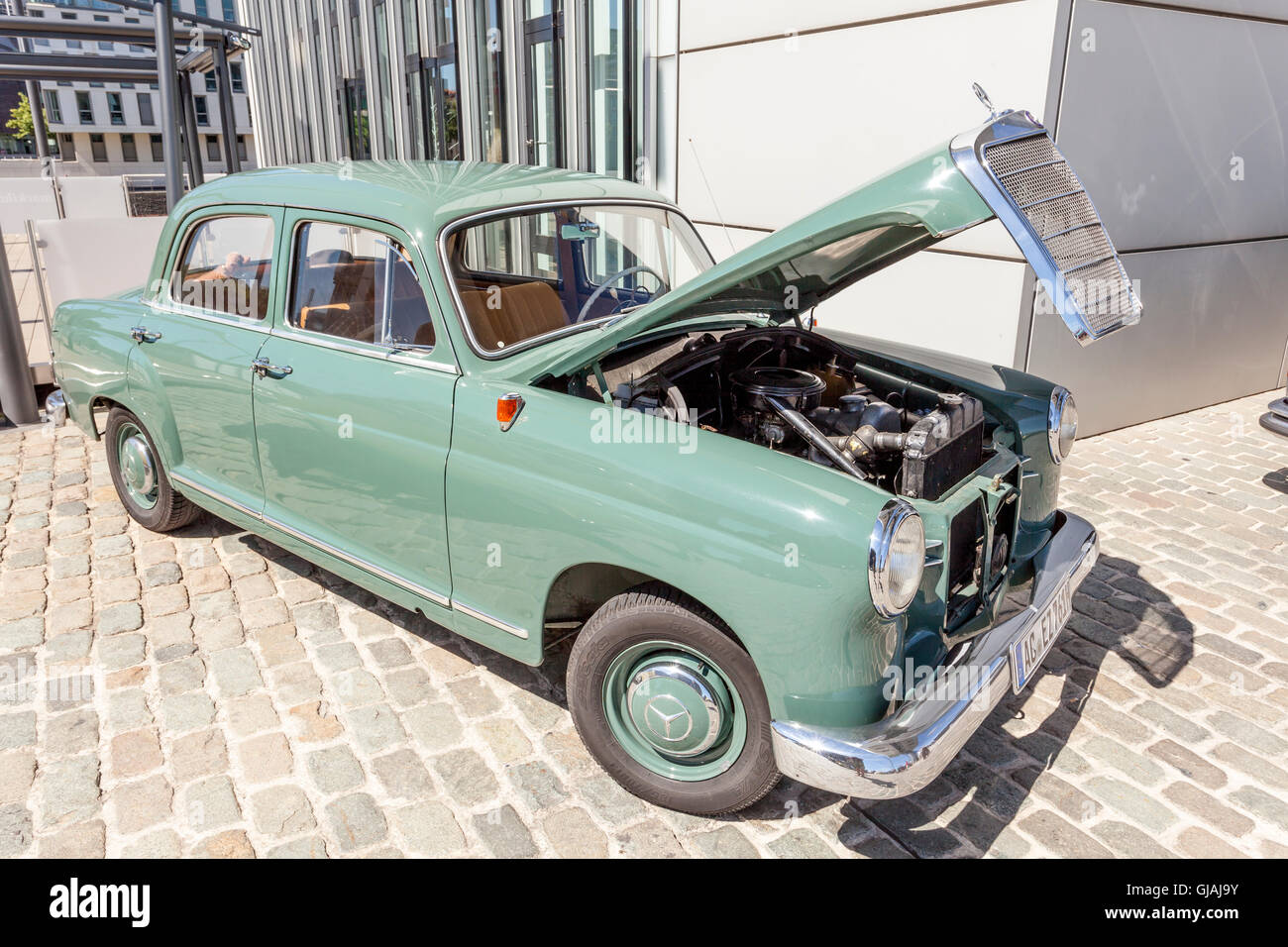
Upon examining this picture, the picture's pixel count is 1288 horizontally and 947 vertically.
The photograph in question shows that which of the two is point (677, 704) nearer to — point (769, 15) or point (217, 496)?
point (217, 496)

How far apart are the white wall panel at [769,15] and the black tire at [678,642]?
5.06 meters

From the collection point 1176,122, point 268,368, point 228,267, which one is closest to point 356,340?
point 268,368

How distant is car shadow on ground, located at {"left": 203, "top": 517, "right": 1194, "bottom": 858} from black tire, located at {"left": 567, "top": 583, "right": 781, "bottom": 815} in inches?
9.3

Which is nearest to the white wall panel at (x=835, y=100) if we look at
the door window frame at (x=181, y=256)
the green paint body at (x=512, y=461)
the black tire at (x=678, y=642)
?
the green paint body at (x=512, y=461)

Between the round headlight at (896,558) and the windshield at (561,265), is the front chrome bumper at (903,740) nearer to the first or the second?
the round headlight at (896,558)

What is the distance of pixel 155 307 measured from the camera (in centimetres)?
438

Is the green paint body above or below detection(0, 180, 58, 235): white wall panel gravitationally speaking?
below

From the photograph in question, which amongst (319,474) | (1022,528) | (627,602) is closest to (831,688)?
(627,602)

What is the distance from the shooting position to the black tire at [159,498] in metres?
4.62

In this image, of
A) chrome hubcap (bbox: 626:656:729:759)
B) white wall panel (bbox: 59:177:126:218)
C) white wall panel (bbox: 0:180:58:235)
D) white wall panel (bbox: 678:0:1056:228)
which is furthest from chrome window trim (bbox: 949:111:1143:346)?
white wall panel (bbox: 59:177:126:218)

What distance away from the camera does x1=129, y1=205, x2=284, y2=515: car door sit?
3.82m

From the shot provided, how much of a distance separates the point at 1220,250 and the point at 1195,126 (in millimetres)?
1071

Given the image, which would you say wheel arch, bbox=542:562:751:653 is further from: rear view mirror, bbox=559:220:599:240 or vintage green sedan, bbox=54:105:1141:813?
rear view mirror, bbox=559:220:599:240

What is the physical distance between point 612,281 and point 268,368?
1.48 meters
